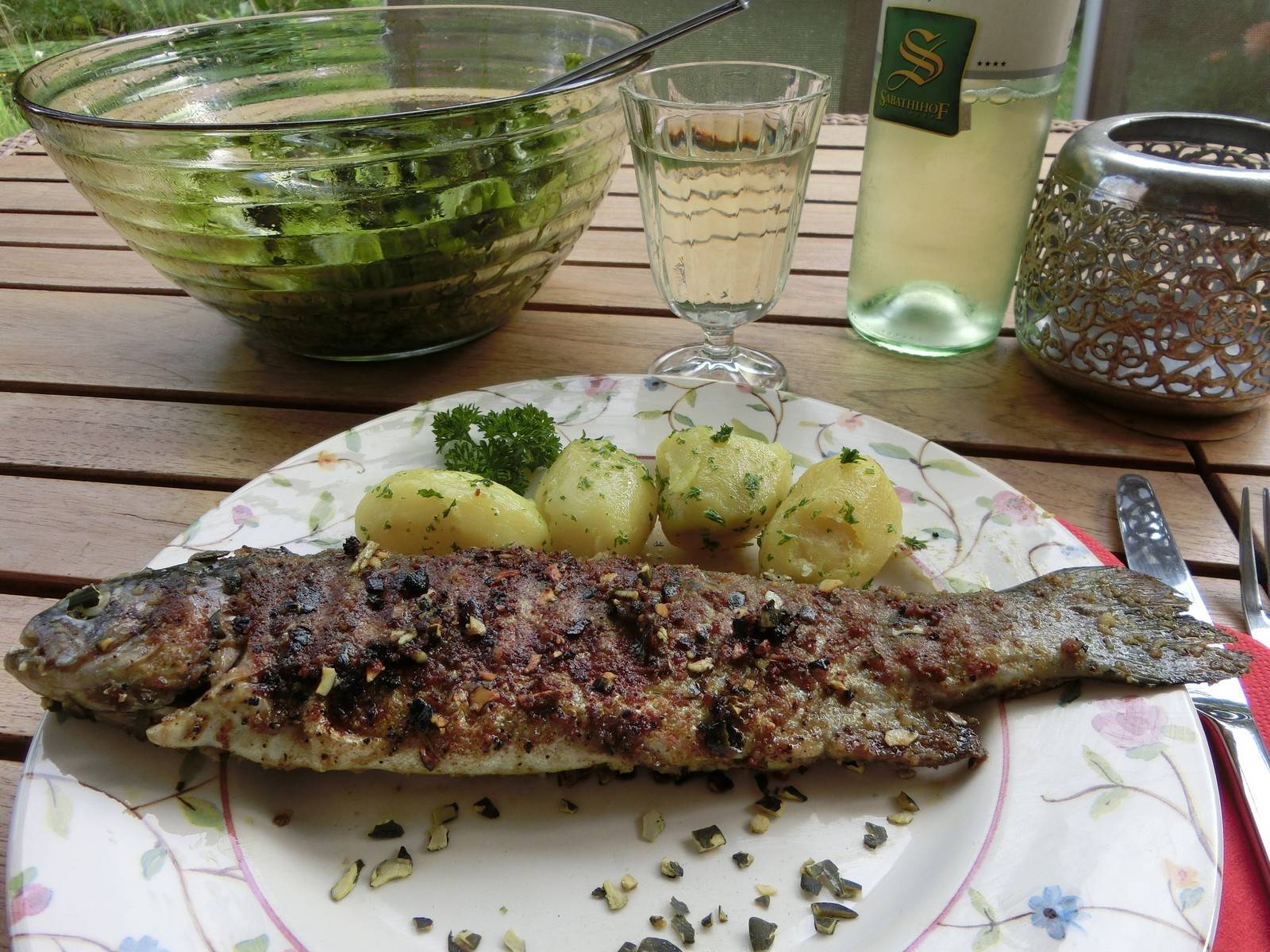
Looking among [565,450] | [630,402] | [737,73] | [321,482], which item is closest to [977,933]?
[565,450]

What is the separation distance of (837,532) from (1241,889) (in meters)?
0.64

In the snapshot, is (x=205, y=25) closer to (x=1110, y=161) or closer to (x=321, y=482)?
(x=321, y=482)

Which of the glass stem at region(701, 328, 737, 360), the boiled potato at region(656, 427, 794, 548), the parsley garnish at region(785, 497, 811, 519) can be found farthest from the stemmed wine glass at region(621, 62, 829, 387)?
the parsley garnish at region(785, 497, 811, 519)

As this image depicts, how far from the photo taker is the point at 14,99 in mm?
1629

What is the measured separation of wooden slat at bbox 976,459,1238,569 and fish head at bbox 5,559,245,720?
4.50 feet

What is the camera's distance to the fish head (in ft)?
3.41

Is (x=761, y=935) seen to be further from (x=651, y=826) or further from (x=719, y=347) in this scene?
(x=719, y=347)

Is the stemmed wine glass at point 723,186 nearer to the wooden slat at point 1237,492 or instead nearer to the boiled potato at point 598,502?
the boiled potato at point 598,502

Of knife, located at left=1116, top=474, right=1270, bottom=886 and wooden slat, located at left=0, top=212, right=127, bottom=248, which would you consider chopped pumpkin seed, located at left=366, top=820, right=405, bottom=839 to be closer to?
knife, located at left=1116, top=474, right=1270, bottom=886

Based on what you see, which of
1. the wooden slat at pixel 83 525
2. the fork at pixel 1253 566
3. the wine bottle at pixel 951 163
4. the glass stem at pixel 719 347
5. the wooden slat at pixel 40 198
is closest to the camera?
the fork at pixel 1253 566

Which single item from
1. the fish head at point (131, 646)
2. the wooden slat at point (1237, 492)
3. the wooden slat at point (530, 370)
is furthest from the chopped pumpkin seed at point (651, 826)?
the wooden slat at point (1237, 492)

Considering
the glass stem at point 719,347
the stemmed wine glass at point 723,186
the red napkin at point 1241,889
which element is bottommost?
the red napkin at point 1241,889

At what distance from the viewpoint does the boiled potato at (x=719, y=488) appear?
1376 millimetres

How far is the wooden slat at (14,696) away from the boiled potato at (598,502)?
2.55 ft
